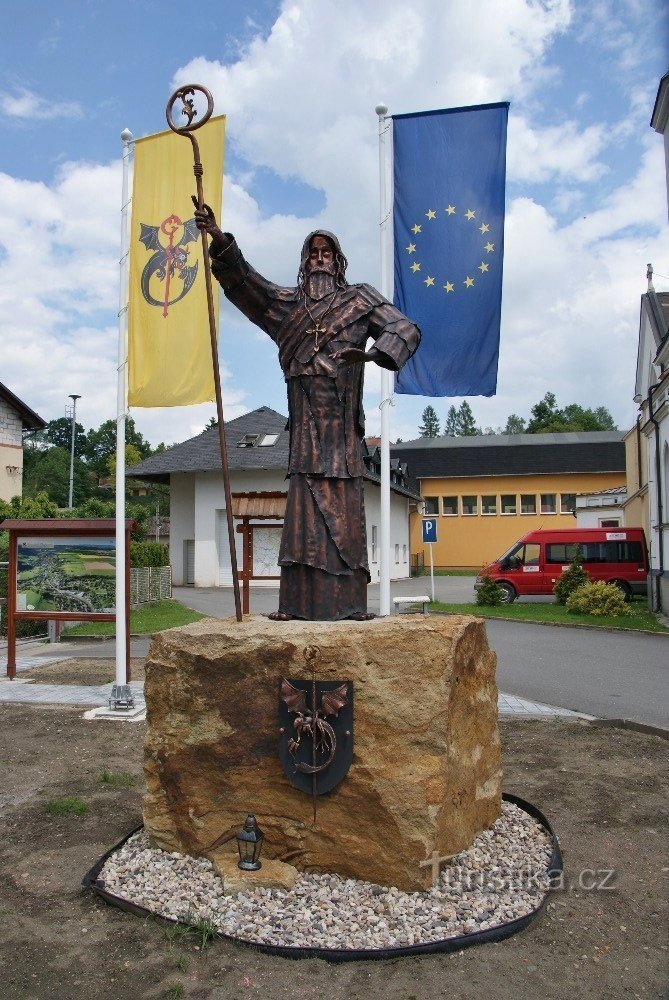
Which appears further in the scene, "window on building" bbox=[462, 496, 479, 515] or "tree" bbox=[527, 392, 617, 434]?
"tree" bbox=[527, 392, 617, 434]

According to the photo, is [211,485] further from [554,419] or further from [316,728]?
[554,419]

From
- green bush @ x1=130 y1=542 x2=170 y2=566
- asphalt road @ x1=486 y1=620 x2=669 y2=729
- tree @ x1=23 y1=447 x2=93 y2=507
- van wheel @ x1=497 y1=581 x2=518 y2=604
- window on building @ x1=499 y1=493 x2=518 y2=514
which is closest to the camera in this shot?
asphalt road @ x1=486 y1=620 x2=669 y2=729

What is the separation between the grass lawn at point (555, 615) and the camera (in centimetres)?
1495

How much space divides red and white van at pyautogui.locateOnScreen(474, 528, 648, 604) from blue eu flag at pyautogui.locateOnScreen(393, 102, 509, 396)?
14.0 meters

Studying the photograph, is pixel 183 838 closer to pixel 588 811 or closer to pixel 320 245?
pixel 588 811

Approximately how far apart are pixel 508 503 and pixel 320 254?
36.6 m

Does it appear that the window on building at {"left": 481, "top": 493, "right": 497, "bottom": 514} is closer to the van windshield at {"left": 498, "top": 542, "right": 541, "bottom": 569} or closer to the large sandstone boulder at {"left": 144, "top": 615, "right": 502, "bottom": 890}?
the van windshield at {"left": 498, "top": 542, "right": 541, "bottom": 569}

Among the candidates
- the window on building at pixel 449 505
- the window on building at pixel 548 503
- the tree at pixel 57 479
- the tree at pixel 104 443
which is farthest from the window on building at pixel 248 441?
the tree at pixel 104 443

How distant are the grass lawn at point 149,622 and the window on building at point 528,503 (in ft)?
83.8

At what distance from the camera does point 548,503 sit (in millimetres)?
39531

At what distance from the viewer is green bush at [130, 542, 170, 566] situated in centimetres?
1930

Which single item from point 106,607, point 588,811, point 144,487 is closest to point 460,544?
point 144,487

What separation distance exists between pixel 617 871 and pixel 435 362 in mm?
4525

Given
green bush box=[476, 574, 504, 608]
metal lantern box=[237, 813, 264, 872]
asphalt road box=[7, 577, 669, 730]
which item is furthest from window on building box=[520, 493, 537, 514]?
metal lantern box=[237, 813, 264, 872]
